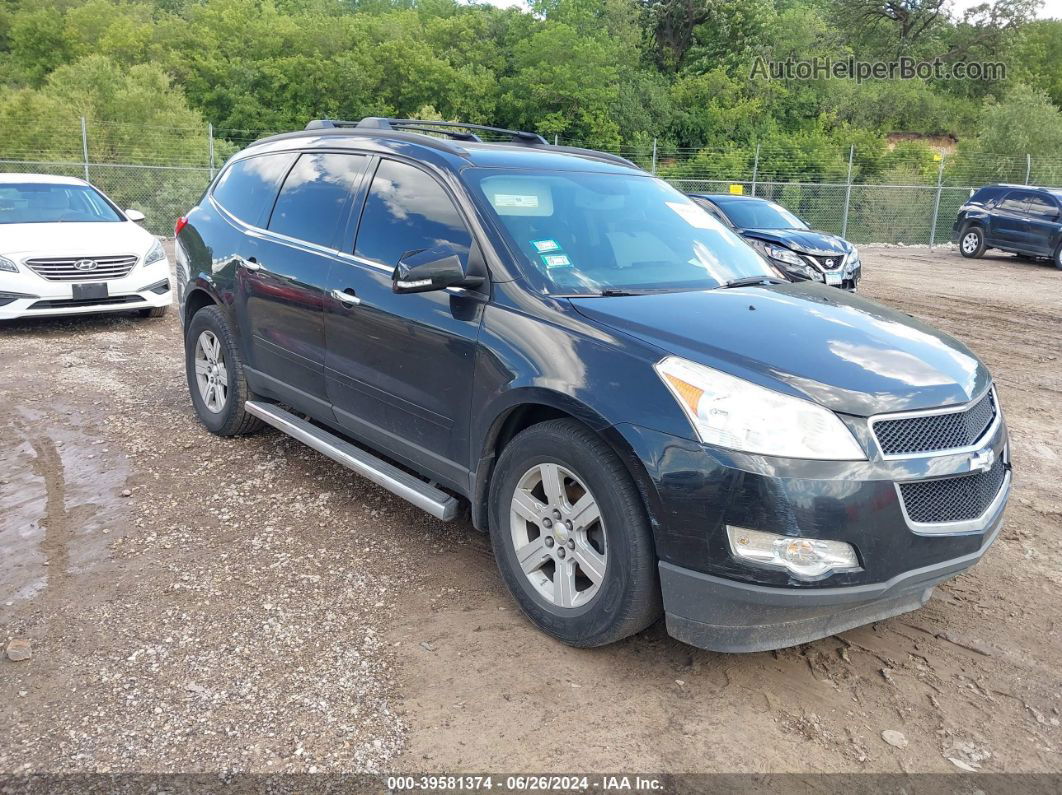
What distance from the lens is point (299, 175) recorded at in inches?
187

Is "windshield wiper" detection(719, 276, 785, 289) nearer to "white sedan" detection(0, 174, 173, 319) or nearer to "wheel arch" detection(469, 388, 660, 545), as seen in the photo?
"wheel arch" detection(469, 388, 660, 545)

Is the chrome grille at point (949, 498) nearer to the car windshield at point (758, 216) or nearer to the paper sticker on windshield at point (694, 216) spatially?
the paper sticker on windshield at point (694, 216)

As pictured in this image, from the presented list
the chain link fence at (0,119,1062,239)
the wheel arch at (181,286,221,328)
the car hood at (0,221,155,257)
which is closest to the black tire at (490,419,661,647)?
the wheel arch at (181,286,221,328)

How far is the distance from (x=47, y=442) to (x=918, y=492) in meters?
5.21

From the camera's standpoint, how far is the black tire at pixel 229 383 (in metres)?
5.16

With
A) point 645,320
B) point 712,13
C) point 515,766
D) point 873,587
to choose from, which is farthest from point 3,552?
point 712,13

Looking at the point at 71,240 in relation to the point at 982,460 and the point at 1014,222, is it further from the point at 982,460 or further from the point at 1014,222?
the point at 1014,222

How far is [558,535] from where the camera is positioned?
3088mm

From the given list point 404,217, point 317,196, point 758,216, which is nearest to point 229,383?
point 317,196

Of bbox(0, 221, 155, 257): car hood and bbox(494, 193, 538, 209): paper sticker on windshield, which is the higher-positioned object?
bbox(494, 193, 538, 209): paper sticker on windshield

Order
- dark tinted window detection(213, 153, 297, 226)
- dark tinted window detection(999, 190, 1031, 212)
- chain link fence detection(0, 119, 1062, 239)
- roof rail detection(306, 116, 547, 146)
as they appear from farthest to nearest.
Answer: chain link fence detection(0, 119, 1062, 239) → dark tinted window detection(999, 190, 1031, 212) → dark tinted window detection(213, 153, 297, 226) → roof rail detection(306, 116, 547, 146)

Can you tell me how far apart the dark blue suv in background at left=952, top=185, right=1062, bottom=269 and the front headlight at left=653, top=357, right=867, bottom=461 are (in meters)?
19.0

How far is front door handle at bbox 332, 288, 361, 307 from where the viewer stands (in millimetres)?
3988

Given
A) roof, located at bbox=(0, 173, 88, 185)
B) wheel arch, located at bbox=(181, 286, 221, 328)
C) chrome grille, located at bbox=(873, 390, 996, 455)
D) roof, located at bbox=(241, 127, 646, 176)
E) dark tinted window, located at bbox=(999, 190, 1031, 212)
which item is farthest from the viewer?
dark tinted window, located at bbox=(999, 190, 1031, 212)
